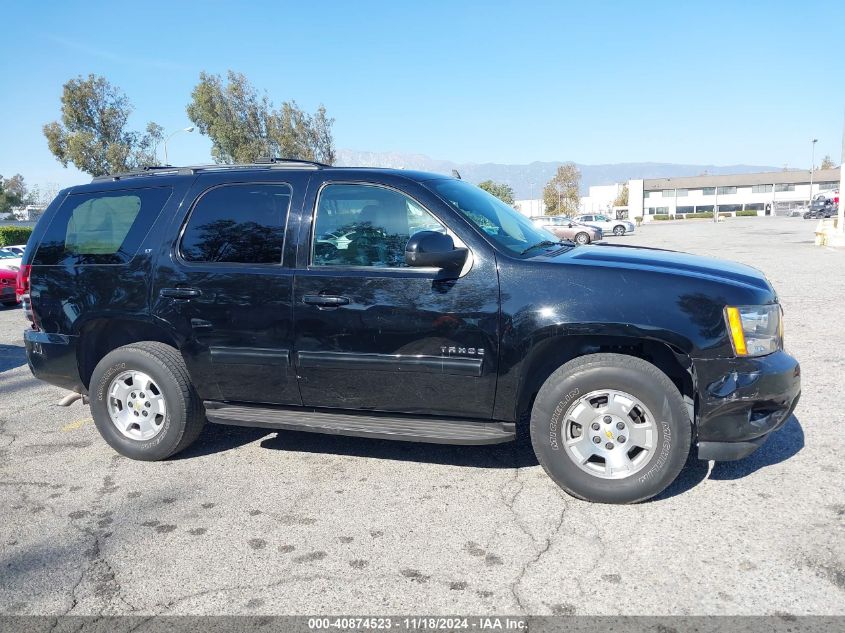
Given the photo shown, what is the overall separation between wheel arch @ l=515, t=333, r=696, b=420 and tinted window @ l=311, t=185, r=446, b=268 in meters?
0.92

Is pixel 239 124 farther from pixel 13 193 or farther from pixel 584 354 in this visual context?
pixel 13 193

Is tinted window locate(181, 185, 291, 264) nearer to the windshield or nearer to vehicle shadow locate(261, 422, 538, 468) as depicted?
the windshield

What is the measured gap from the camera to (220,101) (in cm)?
3391

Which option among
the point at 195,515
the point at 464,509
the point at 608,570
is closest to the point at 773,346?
the point at 608,570

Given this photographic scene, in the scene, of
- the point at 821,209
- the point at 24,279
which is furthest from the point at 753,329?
the point at 821,209

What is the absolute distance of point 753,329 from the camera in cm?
356

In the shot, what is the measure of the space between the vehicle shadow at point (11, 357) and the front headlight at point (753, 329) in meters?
7.67

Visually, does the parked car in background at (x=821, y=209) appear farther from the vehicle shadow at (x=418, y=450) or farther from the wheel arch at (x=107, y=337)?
the wheel arch at (x=107, y=337)

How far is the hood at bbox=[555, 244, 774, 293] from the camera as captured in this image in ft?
12.2

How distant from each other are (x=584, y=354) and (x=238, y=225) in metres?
2.33

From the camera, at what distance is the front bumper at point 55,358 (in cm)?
473

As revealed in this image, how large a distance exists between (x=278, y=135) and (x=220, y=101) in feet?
10.7

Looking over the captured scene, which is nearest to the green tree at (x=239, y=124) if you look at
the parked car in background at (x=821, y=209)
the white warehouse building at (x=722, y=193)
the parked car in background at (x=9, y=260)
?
the parked car in background at (x=9, y=260)

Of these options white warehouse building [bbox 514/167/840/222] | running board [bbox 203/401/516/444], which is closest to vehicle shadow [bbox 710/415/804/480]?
running board [bbox 203/401/516/444]
